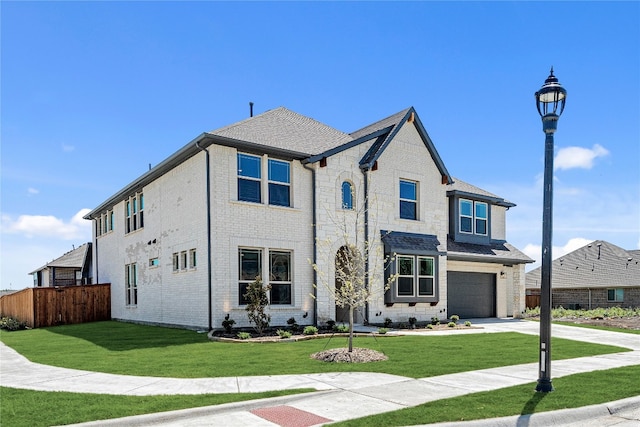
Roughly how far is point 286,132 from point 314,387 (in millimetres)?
12803

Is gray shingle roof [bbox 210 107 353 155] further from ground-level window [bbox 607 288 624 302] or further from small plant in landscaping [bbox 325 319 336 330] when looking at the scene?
ground-level window [bbox 607 288 624 302]

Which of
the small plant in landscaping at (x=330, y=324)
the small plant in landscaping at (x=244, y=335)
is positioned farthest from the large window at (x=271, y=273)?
the small plant in landscaping at (x=244, y=335)

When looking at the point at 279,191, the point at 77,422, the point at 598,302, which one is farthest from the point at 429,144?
the point at 598,302

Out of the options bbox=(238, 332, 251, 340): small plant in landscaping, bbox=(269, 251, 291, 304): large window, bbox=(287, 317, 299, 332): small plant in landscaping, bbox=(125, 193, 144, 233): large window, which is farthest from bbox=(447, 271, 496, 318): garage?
bbox=(125, 193, 144, 233): large window

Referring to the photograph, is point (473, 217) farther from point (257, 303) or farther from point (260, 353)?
point (260, 353)

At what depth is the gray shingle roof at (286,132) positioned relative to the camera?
1828cm

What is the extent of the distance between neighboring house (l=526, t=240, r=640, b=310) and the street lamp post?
32138 mm

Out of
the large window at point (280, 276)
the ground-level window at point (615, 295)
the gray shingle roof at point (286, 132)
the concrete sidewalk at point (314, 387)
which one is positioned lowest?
the ground-level window at point (615, 295)

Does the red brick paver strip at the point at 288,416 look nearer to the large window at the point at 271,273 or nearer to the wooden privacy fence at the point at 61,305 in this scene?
the large window at the point at 271,273

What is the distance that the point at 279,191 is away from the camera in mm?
18906

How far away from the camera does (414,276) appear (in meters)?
21.6

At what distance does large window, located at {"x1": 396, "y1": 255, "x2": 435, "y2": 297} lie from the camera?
21266 millimetres

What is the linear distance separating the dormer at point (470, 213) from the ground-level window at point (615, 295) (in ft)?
51.9

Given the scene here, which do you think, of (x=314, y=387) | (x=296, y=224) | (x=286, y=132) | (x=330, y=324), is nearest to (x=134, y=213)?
(x=286, y=132)
